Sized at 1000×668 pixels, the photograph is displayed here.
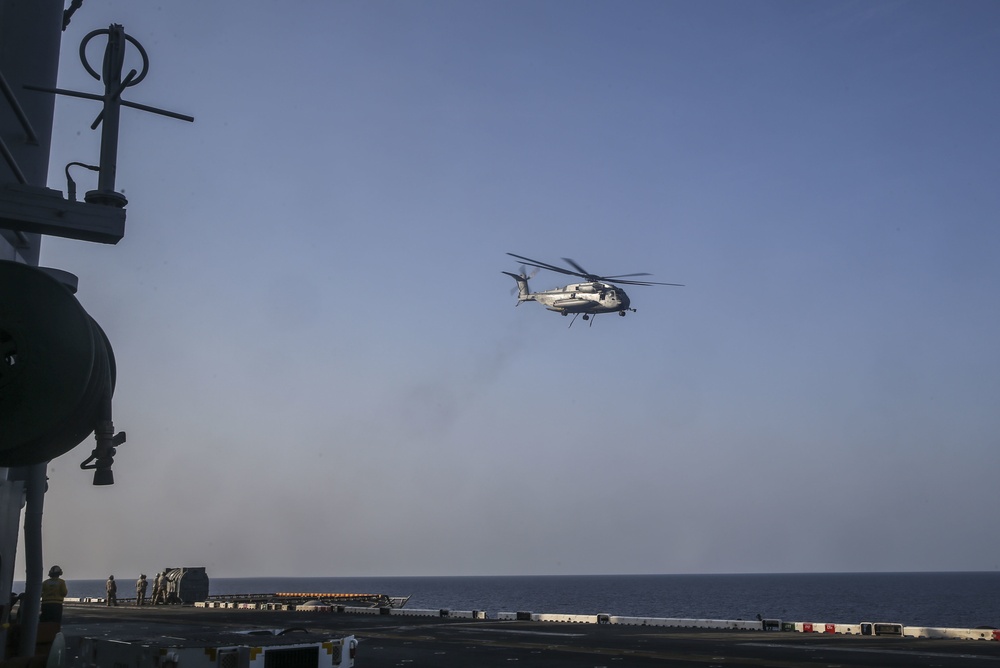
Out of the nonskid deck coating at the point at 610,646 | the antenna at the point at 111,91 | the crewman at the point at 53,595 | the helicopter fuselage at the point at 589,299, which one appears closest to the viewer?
the antenna at the point at 111,91

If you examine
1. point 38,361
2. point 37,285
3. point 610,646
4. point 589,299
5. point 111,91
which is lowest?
point 610,646

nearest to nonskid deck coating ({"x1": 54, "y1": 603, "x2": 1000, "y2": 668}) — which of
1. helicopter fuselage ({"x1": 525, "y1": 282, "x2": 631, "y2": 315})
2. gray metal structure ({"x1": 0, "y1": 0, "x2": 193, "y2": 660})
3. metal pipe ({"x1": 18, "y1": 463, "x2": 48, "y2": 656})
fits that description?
metal pipe ({"x1": 18, "y1": 463, "x2": 48, "y2": 656})

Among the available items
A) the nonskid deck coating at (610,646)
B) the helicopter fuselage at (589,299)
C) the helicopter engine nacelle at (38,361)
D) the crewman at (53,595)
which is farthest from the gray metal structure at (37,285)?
the helicopter fuselage at (589,299)

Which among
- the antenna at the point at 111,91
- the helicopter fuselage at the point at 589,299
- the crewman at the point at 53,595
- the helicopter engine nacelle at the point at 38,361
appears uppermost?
the helicopter fuselage at the point at 589,299

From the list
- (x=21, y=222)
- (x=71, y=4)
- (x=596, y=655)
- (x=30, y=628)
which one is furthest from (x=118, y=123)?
(x=596, y=655)

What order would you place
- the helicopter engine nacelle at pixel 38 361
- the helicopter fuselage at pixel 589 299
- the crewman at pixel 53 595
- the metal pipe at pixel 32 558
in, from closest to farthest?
the helicopter engine nacelle at pixel 38 361 → the metal pipe at pixel 32 558 → the crewman at pixel 53 595 → the helicopter fuselage at pixel 589 299

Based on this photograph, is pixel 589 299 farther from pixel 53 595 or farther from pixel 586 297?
pixel 53 595

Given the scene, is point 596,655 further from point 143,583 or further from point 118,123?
point 143,583

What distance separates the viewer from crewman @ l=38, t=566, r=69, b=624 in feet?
57.2

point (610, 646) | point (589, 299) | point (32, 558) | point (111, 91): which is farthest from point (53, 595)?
point (589, 299)

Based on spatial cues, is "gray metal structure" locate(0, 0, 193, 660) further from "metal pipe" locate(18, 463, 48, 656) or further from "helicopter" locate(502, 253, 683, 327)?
"helicopter" locate(502, 253, 683, 327)

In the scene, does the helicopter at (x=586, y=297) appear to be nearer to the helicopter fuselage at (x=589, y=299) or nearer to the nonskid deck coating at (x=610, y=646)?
the helicopter fuselage at (x=589, y=299)

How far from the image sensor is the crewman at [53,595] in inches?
687

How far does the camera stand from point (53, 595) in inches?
695
